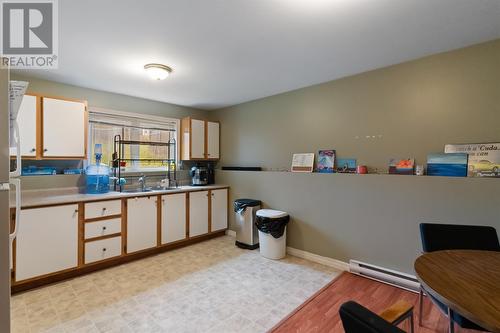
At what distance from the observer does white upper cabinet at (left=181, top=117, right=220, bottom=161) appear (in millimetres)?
4250

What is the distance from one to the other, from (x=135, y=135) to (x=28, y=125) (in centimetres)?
139

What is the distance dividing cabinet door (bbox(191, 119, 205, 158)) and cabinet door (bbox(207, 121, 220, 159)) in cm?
13

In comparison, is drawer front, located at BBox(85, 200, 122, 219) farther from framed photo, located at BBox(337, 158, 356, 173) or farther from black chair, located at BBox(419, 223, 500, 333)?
black chair, located at BBox(419, 223, 500, 333)

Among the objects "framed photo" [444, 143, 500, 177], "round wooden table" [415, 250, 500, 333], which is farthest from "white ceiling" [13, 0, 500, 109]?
"round wooden table" [415, 250, 500, 333]

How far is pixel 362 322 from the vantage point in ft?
2.18

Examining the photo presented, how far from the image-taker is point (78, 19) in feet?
5.93

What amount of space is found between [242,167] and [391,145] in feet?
7.55

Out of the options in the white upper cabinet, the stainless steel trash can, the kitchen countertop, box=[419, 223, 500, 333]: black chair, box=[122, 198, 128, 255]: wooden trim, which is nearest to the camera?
box=[419, 223, 500, 333]: black chair

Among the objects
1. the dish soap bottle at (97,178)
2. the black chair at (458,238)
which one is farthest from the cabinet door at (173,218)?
the black chair at (458,238)

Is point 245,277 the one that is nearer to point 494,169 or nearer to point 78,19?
point 494,169

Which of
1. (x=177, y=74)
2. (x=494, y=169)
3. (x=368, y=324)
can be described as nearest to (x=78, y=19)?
(x=177, y=74)

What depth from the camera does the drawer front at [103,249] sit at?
9.09ft

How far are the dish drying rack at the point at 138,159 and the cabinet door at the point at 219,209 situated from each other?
761 millimetres

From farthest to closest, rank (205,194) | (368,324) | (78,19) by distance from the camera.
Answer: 1. (205,194)
2. (78,19)
3. (368,324)
